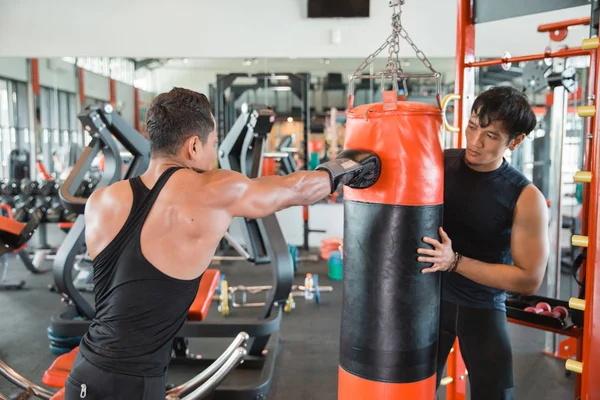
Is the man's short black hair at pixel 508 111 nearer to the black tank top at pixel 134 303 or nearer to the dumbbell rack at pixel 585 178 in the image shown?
the dumbbell rack at pixel 585 178

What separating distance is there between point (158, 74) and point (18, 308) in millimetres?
9944

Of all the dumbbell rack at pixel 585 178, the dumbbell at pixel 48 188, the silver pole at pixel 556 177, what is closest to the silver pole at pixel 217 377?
the dumbbell rack at pixel 585 178

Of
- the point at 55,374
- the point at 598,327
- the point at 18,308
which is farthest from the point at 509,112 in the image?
the point at 18,308

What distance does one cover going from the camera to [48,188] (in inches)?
256

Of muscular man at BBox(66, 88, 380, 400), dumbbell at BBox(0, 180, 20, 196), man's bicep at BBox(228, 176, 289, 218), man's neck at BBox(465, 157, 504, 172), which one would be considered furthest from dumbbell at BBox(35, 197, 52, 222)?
man's neck at BBox(465, 157, 504, 172)

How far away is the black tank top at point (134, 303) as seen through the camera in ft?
4.45

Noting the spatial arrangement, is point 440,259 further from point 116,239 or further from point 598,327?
point 116,239

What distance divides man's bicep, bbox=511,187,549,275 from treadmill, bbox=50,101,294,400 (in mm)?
1858

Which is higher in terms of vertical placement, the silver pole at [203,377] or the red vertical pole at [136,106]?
the red vertical pole at [136,106]

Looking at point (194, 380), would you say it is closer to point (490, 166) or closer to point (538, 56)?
point (490, 166)

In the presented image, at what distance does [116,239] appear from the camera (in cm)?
137

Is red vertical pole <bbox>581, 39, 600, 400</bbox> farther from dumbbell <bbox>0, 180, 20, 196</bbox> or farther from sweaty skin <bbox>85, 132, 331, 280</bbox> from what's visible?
dumbbell <bbox>0, 180, 20, 196</bbox>

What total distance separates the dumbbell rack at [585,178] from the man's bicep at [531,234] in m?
0.19

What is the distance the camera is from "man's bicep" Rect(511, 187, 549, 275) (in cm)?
170
